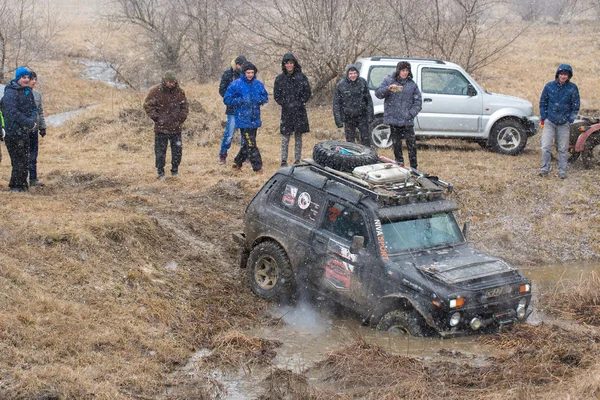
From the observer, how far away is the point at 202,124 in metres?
17.4

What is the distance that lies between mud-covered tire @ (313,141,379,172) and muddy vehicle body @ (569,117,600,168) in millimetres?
6488

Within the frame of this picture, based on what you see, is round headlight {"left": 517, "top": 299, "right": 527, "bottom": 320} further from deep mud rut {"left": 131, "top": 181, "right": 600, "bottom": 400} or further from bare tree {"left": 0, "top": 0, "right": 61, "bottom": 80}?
bare tree {"left": 0, "top": 0, "right": 61, "bottom": 80}

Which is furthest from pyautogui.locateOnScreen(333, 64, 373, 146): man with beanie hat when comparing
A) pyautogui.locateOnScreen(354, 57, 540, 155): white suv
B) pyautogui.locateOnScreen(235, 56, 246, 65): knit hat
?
pyautogui.locateOnScreen(354, 57, 540, 155): white suv

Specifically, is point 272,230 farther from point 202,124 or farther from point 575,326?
point 202,124

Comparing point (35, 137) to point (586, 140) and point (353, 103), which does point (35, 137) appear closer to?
point (353, 103)

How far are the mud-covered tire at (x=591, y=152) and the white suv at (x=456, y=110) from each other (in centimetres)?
168

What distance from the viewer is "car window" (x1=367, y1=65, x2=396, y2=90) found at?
50.4 feet

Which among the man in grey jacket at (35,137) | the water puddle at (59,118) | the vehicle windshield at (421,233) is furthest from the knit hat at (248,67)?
the water puddle at (59,118)

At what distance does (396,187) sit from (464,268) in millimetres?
1219

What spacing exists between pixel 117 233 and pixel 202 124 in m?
8.13

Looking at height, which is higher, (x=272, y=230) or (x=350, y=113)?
(x=350, y=113)

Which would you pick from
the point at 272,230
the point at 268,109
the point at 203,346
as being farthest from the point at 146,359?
the point at 268,109

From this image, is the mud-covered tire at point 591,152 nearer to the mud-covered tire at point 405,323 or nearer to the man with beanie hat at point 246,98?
the man with beanie hat at point 246,98

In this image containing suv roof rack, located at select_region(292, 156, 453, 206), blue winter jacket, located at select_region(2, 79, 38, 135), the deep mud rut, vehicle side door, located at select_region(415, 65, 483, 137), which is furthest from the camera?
vehicle side door, located at select_region(415, 65, 483, 137)
